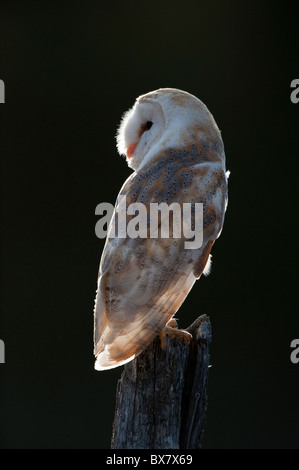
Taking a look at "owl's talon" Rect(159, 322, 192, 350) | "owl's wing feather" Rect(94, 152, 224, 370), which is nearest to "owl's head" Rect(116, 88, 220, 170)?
"owl's wing feather" Rect(94, 152, 224, 370)

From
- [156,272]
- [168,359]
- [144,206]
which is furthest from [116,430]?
[144,206]

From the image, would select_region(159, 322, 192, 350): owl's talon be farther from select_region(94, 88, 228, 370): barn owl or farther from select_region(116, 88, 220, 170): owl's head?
select_region(116, 88, 220, 170): owl's head

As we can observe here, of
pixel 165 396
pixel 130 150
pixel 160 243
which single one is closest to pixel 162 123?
pixel 130 150

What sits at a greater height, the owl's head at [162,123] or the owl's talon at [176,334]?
the owl's head at [162,123]

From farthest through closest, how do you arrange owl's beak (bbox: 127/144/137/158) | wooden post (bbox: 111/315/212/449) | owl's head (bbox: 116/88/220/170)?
owl's beak (bbox: 127/144/137/158)
owl's head (bbox: 116/88/220/170)
wooden post (bbox: 111/315/212/449)

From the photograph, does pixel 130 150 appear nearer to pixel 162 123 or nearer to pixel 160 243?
pixel 162 123

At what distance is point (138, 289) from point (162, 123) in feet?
1.76

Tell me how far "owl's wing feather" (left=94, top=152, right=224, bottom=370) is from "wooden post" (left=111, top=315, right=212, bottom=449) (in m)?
0.05

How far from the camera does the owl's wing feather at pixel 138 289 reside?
1558mm

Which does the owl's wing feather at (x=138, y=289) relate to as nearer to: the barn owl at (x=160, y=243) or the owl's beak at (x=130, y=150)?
the barn owl at (x=160, y=243)

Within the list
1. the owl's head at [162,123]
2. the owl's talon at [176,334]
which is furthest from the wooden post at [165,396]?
the owl's head at [162,123]

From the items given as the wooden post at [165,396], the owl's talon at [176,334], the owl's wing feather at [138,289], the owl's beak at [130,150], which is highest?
the owl's beak at [130,150]

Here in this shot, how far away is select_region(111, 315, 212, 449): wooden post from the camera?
4.94ft

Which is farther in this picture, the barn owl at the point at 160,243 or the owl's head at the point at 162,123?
the owl's head at the point at 162,123
